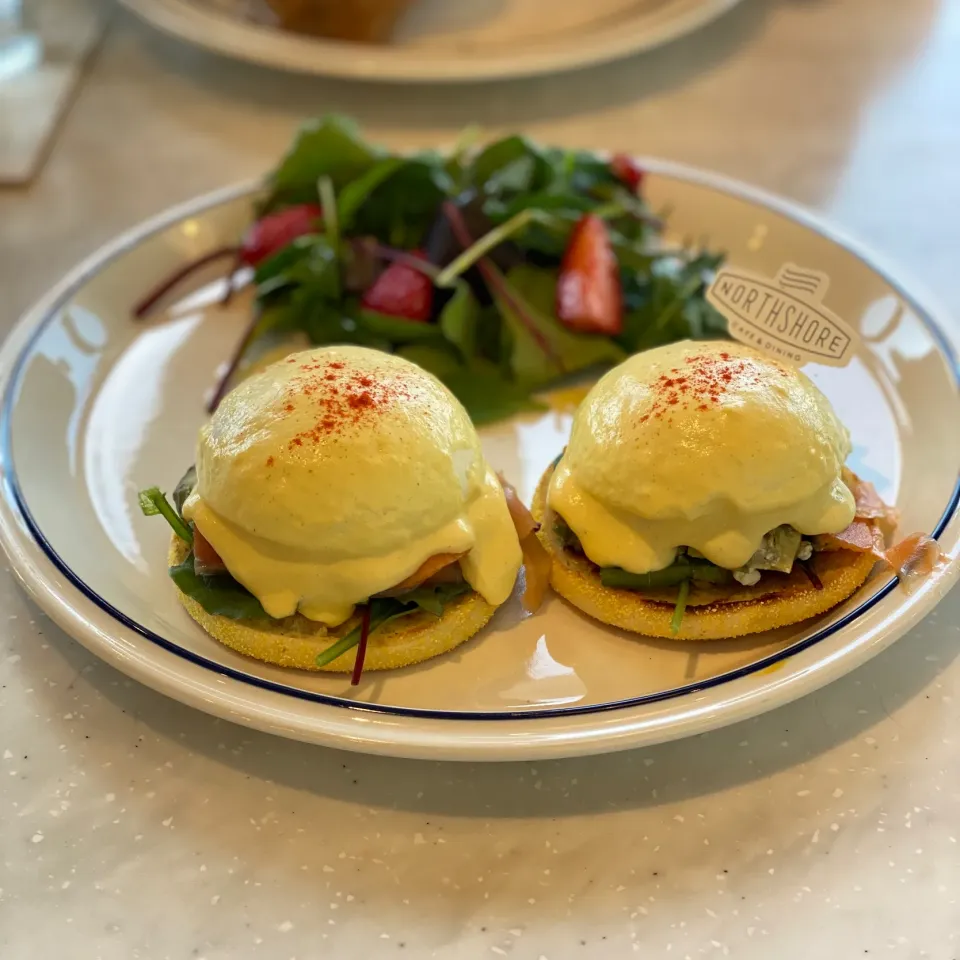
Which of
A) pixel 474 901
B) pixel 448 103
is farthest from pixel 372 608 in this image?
pixel 448 103

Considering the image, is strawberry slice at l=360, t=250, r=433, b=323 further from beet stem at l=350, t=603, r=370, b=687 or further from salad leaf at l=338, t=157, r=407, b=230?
beet stem at l=350, t=603, r=370, b=687

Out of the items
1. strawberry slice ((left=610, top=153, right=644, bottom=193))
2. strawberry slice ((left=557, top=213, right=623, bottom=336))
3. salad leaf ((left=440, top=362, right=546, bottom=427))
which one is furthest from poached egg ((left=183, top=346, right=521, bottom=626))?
strawberry slice ((left=610, top=153, right=644, bottom=193))

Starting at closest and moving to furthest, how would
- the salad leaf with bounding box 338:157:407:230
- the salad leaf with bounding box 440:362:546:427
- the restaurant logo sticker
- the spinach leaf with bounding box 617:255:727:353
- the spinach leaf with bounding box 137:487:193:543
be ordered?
the spinach leaf with bounding box 137:487:193:543 → the restaurant logo sticker → the salad leaf with bounding box 440:362:546:427 → the spinach leaf with bounding box 617:255:727:353 → the salad leaf with bounding box 338:157:407:230

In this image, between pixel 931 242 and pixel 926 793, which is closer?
pixel 926 793

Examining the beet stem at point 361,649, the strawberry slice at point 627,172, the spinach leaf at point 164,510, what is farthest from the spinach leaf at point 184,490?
the strawberry slice at point 627,172

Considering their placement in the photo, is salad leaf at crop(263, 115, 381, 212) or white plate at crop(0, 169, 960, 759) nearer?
white plate at crop(0, 169, 960, 759)

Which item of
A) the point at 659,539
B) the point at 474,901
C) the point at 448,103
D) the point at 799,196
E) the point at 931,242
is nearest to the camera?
the point at 474,901

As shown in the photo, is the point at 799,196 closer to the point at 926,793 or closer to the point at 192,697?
the point at 926,793
